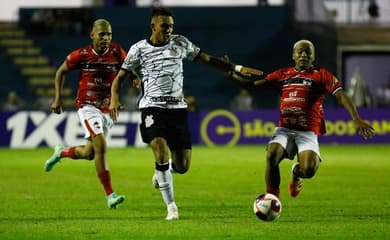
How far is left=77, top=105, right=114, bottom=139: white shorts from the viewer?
13.8 m

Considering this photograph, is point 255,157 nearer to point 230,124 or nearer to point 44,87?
point 230,124

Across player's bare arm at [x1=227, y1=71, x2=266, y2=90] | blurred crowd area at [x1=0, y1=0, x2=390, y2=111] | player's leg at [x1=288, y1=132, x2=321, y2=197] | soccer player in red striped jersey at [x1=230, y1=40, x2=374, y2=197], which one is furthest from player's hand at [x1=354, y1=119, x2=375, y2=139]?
blurred crowd area at [x1=0, y1=0, x2=390, y2=111]

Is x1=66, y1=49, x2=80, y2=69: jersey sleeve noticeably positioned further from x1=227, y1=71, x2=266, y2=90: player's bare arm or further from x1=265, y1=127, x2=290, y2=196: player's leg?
x1=265, y1=127, x2=290, y2=196: player's leg

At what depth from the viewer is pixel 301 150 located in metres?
13.0

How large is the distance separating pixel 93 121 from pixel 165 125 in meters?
1.72

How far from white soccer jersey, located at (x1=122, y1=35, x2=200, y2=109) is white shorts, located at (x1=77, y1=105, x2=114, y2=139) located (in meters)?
1.43

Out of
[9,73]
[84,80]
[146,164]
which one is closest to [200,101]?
[9,73]

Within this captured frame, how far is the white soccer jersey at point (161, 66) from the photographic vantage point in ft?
40.7

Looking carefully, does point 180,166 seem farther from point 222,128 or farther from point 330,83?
point 222,128

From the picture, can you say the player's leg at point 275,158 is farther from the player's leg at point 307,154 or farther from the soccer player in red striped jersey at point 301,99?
the player's leg at point 307,154

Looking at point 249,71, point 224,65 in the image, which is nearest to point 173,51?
point 224,65

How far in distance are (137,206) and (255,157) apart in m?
11.8

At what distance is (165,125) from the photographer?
40.6 feet

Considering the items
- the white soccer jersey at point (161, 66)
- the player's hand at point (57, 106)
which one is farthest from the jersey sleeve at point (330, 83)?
the player's hand at point (57, 106)
